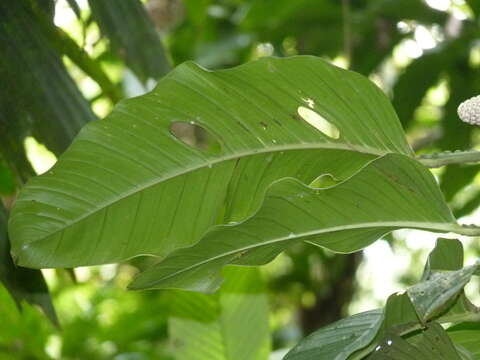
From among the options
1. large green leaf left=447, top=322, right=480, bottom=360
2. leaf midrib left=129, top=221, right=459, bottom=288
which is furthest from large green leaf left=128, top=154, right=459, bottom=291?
large green leaf left=447, top=322, right=480, bottom=360

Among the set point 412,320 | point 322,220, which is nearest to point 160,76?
point 322,220

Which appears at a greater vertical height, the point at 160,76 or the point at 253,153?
the point at 160,76

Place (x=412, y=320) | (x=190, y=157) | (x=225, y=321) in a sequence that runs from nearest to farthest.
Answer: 1. (x=412, y=320)
2. (x=190, y=157)
3. (x=225, y=321)

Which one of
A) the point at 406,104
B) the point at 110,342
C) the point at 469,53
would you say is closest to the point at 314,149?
the point at 406,104

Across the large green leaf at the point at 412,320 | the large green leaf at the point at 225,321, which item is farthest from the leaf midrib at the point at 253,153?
the large green leaf at the point at 225,321

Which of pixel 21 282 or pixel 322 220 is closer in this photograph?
pixel 322 220

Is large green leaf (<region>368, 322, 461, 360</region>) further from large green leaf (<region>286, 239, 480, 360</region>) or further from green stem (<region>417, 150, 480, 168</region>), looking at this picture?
green stem (<region>417, 150, 480, 168</region>)

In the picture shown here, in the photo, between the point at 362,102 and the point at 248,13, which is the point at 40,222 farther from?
the point at 248,13

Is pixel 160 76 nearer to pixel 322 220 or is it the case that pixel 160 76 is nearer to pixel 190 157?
pixel 190 157
